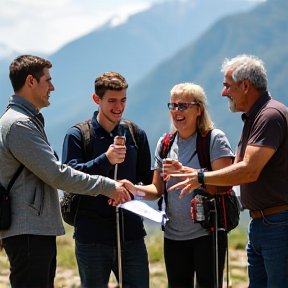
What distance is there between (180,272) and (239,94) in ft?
4.49

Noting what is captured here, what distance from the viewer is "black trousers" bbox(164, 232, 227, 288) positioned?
4910 mm

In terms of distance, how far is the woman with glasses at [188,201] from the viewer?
16.1ft

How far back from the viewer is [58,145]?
168250 mm

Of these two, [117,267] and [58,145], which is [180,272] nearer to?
[117,267]

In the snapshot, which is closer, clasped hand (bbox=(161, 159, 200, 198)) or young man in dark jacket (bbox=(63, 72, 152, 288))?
clasped hand (bbox=(161, 159, 200, 198))

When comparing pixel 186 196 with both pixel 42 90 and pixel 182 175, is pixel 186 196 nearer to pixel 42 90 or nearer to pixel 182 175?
pixel 182 175

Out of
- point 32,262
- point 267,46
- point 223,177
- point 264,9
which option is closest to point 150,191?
point 223,177

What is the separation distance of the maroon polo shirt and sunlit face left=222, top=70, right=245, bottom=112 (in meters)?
0.09

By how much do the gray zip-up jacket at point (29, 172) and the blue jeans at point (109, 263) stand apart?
A: 49 centimetres

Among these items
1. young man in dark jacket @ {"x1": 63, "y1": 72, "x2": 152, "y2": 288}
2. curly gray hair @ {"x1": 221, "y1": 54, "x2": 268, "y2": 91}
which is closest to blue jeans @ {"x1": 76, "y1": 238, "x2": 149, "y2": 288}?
young man in dark jacket @ {"x1": 63, "y1": 72, "x2": 152, "y2": 288}

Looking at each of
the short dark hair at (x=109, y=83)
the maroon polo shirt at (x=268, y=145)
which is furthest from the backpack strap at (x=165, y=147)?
the maroon polo shirt at (x=268, y=145)

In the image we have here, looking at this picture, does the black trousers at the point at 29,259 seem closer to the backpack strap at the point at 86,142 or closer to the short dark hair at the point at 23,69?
the backpack strap at the point at 86,142

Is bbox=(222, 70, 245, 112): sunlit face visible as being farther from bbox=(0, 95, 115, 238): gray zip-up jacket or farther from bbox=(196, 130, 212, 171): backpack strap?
bbox=(0, 95, 115, 238): gray zip-up jacket

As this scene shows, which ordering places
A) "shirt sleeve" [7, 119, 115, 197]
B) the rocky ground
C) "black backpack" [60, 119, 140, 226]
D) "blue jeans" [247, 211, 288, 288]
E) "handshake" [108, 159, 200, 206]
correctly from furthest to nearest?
the rocky ground → "black backpack" [60, 119, 140, 226] → "handshake" [108, 159, 200, 206] → "blue jeans" [247, 211, 288, 288] → "shirt sleeve" [7, 119, 115, 197]
